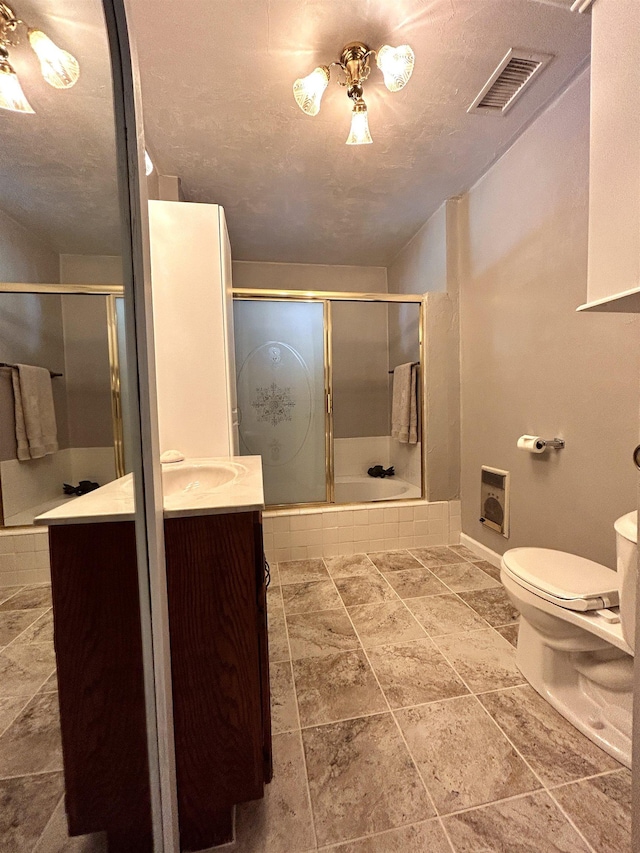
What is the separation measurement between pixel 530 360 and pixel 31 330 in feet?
6.58

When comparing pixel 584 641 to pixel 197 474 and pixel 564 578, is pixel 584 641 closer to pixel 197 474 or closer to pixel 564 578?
pixel 564 578

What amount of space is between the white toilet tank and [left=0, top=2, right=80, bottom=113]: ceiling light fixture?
4.57ft

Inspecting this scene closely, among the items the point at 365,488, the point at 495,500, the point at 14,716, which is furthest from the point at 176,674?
the point at 365,488

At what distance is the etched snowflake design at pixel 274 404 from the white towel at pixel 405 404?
35.9 inches

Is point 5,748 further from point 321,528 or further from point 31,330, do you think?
point 321,528

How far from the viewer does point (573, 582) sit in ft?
3.72

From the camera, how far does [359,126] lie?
1477 millimetres

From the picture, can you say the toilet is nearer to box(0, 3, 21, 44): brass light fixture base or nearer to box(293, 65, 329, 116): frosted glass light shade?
box(0, 3, 21, 44): brass light fixture base

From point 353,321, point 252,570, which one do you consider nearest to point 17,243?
point 252,570

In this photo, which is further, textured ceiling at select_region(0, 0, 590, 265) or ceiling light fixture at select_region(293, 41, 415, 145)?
ceiling light fixture at select_region(293, 41, 415, 145)

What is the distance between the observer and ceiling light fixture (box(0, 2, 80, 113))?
38 cm

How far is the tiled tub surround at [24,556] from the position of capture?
1.25 ft

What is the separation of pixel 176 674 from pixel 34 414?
64 centimetres

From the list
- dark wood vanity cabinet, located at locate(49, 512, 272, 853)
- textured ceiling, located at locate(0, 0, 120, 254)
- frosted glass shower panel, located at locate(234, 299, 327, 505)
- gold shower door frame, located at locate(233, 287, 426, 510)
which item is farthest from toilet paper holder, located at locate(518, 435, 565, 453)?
textured ceiling, located at locate(0, 0, 120, 254)
